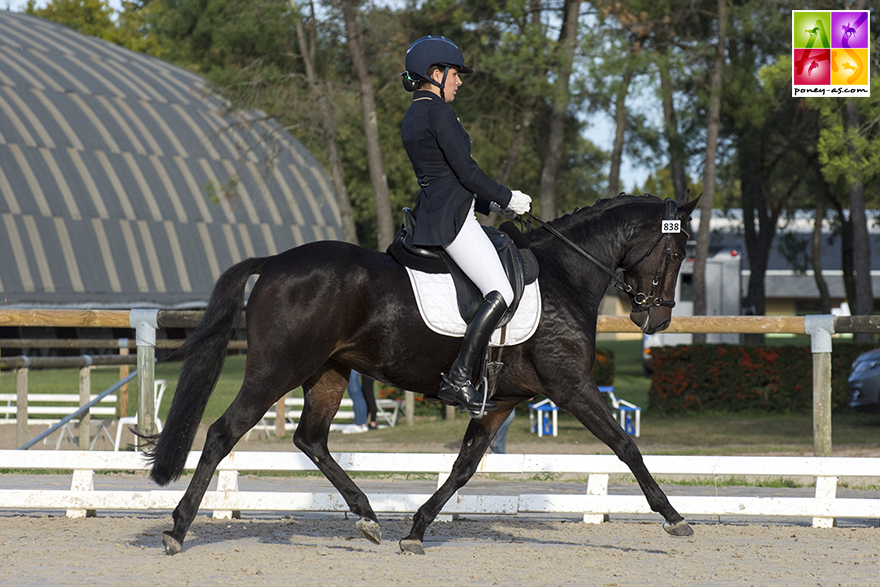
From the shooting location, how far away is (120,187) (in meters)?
29.3

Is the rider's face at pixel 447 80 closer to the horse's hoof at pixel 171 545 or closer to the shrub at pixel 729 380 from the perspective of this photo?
the horse's hoof at pixel 171 545

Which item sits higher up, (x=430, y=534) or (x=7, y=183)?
(x=7, y=183)

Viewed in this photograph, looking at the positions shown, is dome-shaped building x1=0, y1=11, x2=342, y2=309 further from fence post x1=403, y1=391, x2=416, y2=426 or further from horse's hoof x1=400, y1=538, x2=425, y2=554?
horse's hoof x1=400, y1=538, x2=425, y2=554

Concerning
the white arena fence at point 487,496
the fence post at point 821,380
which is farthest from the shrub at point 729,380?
the white arena fence at point 487,496

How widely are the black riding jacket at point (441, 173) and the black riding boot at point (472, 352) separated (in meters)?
0.41

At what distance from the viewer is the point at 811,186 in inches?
1243

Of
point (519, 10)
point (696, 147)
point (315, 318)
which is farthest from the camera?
point (696, 147)

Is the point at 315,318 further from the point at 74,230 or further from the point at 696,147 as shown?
the point at 696,147

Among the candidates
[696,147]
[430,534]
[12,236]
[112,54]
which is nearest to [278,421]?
[430,534]

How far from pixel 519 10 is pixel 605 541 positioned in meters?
14.6

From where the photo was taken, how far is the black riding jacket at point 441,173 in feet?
16.7

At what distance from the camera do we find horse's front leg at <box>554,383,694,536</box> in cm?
511

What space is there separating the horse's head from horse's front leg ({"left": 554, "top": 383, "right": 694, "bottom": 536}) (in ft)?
2.32

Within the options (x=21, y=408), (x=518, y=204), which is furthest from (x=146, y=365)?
(x=21, y=408)
